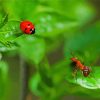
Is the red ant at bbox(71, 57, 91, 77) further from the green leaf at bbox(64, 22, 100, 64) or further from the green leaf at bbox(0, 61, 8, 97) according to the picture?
the green leaf at bbox(64, 22, 100, 64)

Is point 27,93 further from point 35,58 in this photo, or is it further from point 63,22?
point 63,22

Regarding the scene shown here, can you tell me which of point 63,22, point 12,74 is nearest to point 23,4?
point 63,22

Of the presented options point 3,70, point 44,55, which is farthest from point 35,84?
point 3,70

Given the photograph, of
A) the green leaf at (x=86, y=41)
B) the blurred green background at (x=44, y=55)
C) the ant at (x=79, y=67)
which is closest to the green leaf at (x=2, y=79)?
the blurred green background at (x=44, y=55)

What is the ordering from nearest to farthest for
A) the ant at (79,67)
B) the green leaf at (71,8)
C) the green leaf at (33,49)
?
the ant at (79,67) < the green leaf at (33,49) < the green leaf at (71,8)

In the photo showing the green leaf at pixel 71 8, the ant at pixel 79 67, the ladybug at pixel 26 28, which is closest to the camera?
the ladybug at pixel 26 28

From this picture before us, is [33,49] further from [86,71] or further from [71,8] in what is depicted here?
[71,8]

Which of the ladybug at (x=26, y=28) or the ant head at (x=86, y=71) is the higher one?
the ladybug at (x=26, y=28)

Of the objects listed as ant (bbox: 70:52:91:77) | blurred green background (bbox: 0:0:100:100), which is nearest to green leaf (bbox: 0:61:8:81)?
blurred green background (bbox: 0:0:100:100)

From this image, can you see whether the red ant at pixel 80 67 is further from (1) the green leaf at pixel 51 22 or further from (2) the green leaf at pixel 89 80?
(1) the green leaf at pixel 51 22
